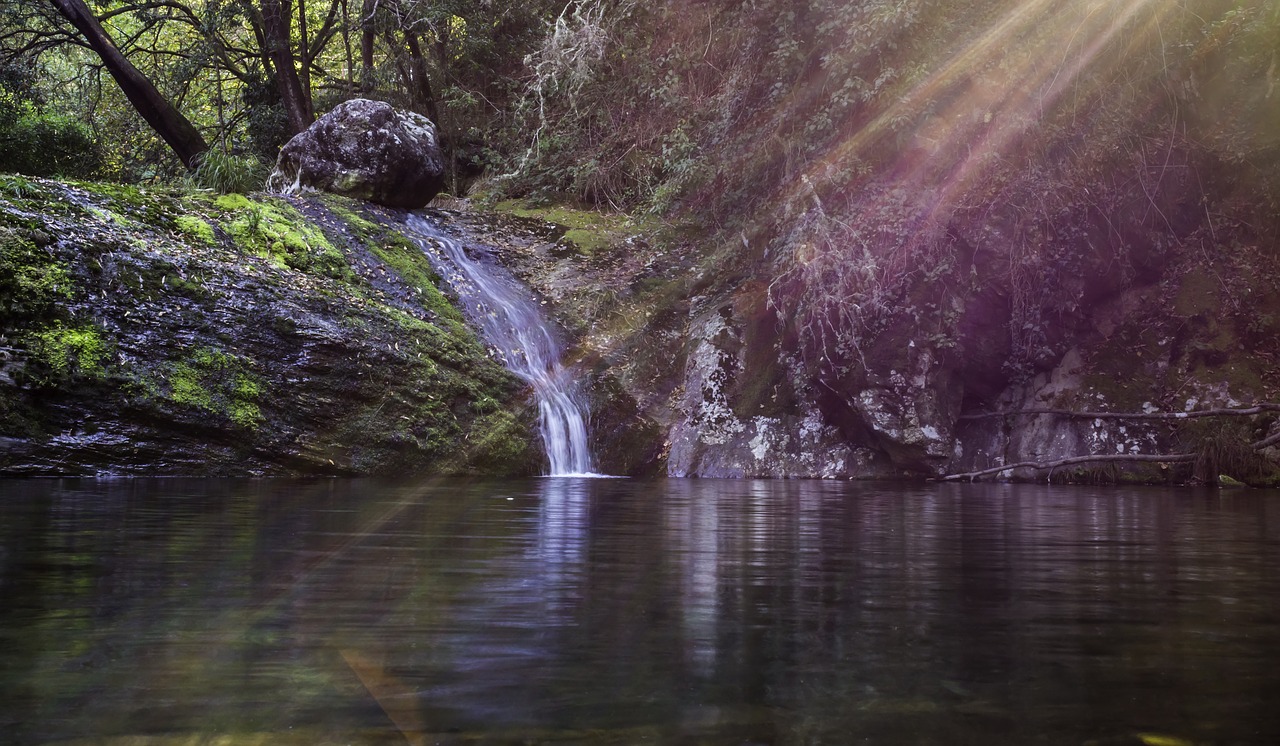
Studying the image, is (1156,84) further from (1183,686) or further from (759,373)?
(1183,686)

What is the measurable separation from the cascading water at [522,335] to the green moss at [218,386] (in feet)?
12.0

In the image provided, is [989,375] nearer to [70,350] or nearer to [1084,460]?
[1084,460]

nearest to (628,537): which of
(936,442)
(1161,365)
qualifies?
(936,442)

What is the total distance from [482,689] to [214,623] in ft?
3.48

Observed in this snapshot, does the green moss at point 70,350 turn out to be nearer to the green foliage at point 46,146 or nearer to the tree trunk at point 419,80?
the green foliage at point 46,146

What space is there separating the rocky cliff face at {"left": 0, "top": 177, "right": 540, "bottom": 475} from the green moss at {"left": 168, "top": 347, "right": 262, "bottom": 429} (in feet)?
0.05

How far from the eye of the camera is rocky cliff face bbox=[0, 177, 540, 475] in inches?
413

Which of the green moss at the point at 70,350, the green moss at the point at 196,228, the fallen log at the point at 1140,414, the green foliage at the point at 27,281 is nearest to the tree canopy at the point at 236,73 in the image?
the green moss at the point at 196,228

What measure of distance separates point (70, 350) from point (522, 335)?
6005mm

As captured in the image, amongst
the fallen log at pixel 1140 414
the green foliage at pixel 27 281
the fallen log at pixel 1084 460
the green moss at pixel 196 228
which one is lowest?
the fallen log at pixel 1084 460

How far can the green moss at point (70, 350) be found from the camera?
10.4 meters

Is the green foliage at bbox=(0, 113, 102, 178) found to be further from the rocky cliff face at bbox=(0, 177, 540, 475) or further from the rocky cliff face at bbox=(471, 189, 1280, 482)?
the rocky cliff face at bbox=(471, 189, 1280, 482)

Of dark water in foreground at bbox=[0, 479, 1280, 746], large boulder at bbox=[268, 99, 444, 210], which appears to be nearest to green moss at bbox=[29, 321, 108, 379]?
dark water in foreground at bbox=[0, 479, 1280, 746]

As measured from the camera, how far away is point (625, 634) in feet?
8.81
